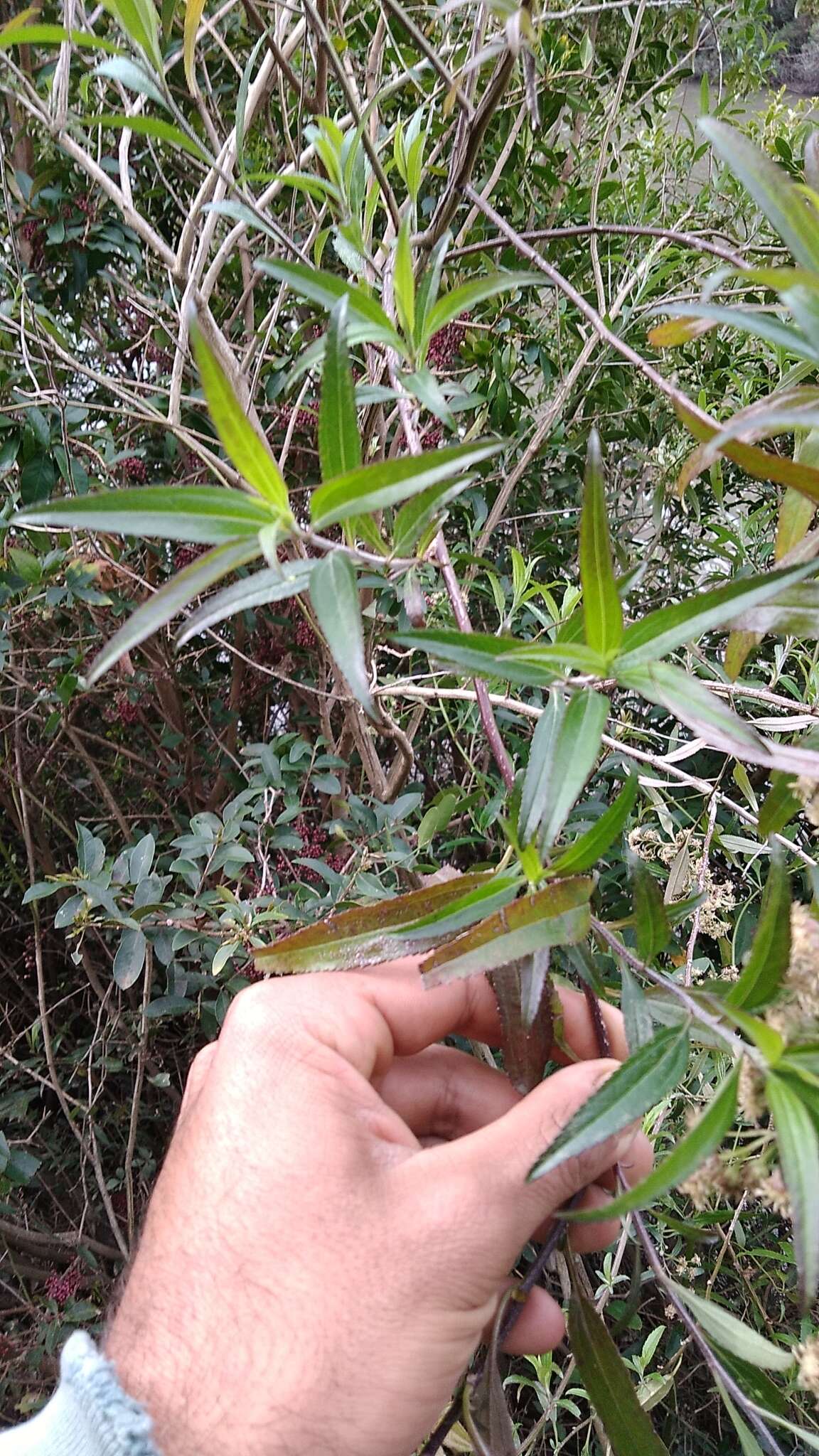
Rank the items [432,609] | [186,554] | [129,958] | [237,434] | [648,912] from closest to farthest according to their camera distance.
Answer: [237,434], [648,912], [129,958], [432,609], [186,554]

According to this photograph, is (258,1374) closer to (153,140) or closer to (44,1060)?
(44,1060)

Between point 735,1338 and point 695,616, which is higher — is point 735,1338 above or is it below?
below

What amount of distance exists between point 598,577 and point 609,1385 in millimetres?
673

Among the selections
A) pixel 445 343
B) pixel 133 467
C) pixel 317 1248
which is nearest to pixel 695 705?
pixel 317 1248

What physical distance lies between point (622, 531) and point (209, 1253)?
5.35ft

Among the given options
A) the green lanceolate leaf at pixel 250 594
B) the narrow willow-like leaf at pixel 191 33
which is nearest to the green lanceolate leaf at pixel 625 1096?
the green lanceolate leaf at pixel 250 594

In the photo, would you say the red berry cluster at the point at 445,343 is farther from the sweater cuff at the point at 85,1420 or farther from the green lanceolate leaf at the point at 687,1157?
the sweater cuff at the point at 85,1420

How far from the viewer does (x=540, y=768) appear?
607 mm

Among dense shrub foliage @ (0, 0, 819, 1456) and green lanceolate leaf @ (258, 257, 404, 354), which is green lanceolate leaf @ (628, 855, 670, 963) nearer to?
dense shrub foliage @ (0, 0, 819, 1456)

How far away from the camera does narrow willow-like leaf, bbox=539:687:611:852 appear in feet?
1.73

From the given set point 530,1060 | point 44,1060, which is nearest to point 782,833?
point 530,1060

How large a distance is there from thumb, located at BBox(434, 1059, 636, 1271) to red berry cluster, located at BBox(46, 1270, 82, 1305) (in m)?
1.10

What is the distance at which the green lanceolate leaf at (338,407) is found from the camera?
528 millimetres

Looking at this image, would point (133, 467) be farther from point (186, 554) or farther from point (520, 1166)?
point (520, 1166)
